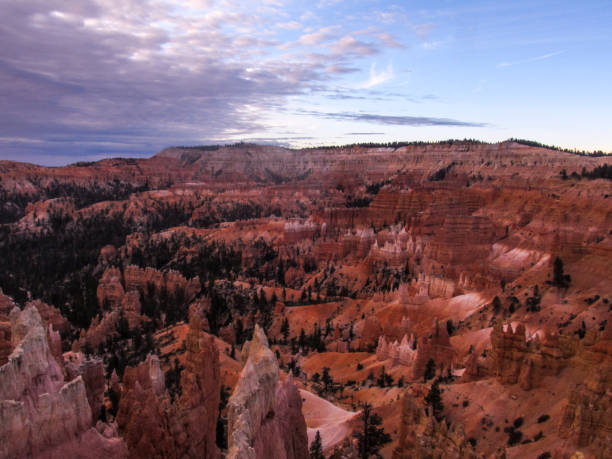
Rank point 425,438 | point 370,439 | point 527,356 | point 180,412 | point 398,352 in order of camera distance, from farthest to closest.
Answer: point 398,352 < point 527,356 < point 370,439 < point 180,412 < point 425,438

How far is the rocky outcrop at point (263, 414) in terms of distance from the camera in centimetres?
1039

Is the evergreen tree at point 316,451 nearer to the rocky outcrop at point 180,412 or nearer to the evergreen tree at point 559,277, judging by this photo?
the rocky outcrop at point 180,412

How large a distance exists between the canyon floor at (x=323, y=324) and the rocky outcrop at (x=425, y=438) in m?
0.07

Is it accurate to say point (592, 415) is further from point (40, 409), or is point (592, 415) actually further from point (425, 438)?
point (40, 409)

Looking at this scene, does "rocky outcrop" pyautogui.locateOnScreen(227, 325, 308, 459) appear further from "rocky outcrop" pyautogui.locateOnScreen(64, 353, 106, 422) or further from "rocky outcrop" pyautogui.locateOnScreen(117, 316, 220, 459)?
"rocky outcrop" pyautogui.locateOnScreen(64, 353, 106, 422)

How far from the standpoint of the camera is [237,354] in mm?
36094

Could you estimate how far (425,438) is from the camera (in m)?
14.3

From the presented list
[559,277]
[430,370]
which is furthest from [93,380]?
[559,277]

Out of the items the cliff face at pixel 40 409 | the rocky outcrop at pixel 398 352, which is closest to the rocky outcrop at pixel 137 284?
the rocky outcrop at pixel 398 352

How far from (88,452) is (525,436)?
15476mm

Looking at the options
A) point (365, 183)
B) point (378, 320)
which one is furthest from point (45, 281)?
point (365, 183)

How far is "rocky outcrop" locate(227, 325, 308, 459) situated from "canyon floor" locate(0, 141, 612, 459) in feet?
0.20

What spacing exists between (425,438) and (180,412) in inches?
334

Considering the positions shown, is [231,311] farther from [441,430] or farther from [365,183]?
[365,183]
